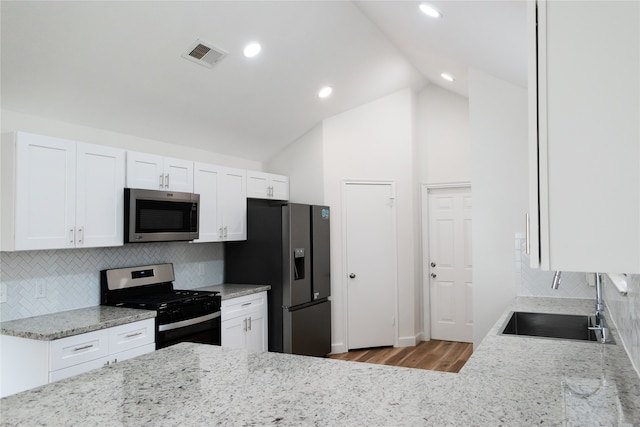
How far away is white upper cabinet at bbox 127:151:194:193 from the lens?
346 centimetres

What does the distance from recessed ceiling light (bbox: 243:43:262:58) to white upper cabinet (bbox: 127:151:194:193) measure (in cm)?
106

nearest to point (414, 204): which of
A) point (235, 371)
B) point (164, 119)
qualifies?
point (164, 119)

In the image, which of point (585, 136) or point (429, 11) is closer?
point (585, 136)

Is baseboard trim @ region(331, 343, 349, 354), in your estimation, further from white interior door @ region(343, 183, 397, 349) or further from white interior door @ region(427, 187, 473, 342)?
white interior door @ region(427, 187, 473, 342)

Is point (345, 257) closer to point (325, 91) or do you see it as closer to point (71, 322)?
point (325, 91)

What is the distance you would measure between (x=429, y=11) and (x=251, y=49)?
1.39 m

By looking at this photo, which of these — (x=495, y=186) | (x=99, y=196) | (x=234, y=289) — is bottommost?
(x=234, y=289)

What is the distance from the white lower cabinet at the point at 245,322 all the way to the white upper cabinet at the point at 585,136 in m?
3.61

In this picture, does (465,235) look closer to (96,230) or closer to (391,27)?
(391,27)

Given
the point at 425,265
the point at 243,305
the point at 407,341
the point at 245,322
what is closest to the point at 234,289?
the point at 243,305

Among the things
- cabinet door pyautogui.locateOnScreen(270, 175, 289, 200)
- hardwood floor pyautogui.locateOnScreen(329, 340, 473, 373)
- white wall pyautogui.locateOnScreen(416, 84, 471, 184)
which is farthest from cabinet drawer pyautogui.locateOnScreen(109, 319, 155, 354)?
white wall pyautogui.locateOnScreen(416, 84, 471, 184)

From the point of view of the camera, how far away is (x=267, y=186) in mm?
5070

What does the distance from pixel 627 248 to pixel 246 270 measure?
4290 millimetres

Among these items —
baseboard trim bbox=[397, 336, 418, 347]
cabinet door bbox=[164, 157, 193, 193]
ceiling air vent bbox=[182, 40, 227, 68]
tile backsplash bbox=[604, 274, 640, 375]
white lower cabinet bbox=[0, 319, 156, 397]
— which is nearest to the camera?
tile backsplash bbox=[604, 274, 640, 375]
